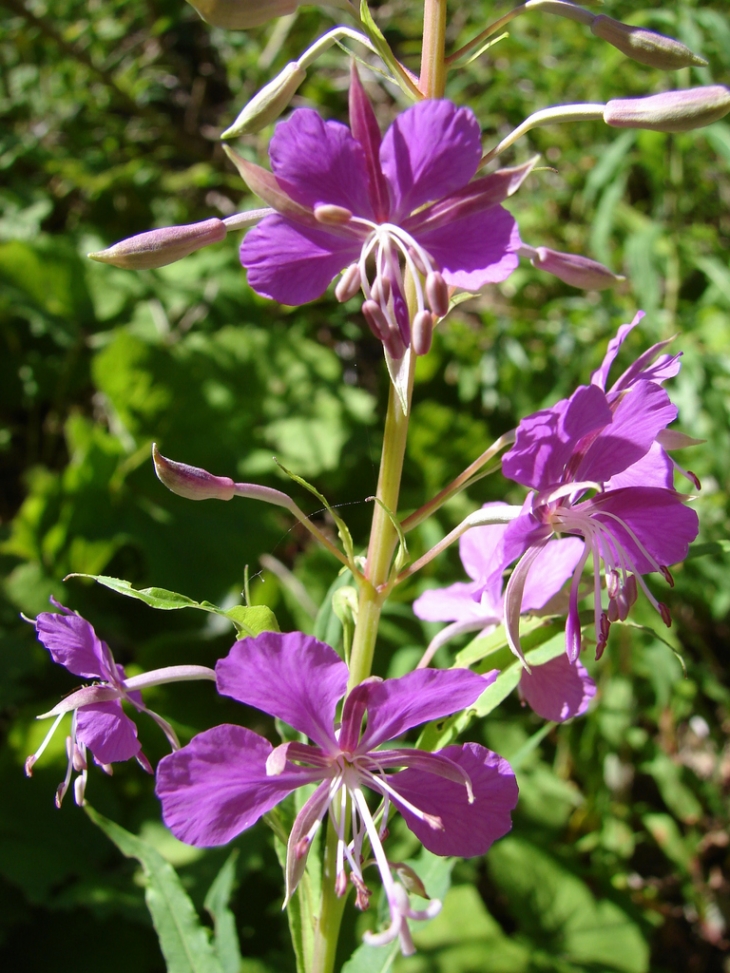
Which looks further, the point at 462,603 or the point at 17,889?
the point at 17,889

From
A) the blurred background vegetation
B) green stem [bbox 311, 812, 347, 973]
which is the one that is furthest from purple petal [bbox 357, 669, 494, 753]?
the blurred background vegetation

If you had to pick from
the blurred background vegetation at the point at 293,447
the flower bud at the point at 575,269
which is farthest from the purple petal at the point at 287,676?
the blurred background vegetation at the point at 293,447

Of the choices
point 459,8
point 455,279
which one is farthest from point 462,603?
point 459,8

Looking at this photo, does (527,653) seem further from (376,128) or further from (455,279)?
(376,128)

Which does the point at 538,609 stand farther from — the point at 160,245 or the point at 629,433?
the point at 160,245

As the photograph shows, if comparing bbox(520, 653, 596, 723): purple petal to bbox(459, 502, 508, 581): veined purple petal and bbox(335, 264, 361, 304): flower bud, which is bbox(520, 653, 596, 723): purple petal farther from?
bbox(335, 264, 361, 304): flower bud
